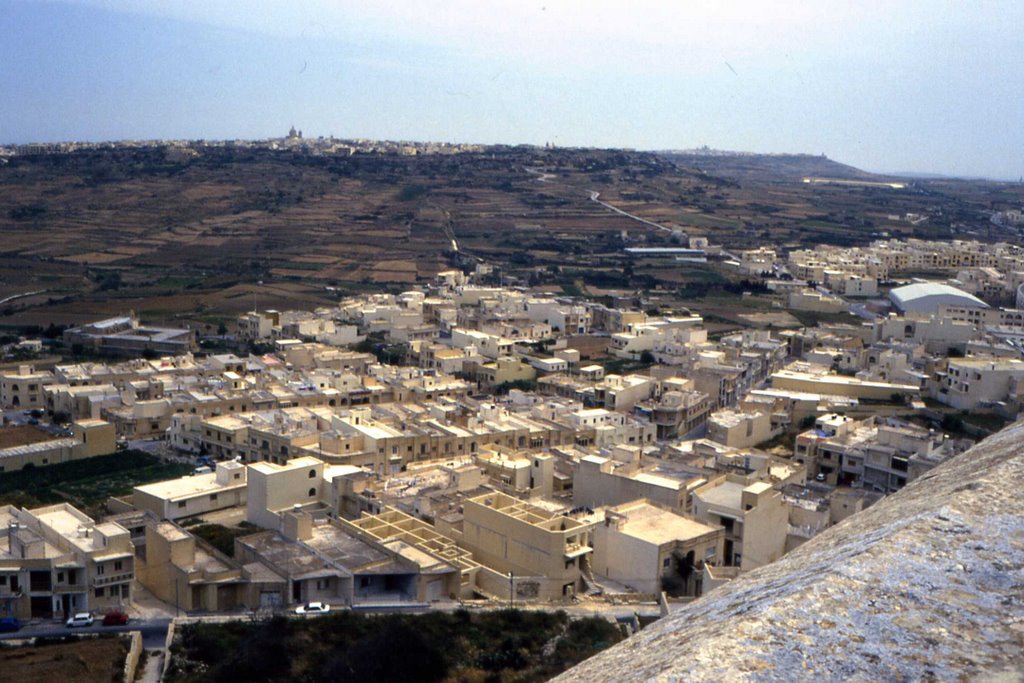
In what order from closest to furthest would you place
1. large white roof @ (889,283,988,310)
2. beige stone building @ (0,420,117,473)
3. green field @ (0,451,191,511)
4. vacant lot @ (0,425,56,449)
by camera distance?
green field @ (0,451,191,511) < beige stone building @ (0,420,117,473) < vacant lot @ (0,425,56,449) < large white roof @ (889,283,988,310)

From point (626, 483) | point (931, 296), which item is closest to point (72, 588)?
point (626, 483)

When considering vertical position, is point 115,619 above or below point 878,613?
below

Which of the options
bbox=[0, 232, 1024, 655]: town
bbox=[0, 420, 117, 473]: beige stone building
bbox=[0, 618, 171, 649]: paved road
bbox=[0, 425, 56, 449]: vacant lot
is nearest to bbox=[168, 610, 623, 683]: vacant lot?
bbox=[0, 618, 171, 649]: paved road

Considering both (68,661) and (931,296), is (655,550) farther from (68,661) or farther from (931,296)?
(931,296)

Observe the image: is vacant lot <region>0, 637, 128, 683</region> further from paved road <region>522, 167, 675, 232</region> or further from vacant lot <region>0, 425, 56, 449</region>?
paved road <region>522, 167, 675, 232</region>

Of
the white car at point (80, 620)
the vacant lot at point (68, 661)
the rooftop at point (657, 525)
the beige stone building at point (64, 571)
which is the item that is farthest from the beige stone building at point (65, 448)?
the rooftop at point (657, 525)
